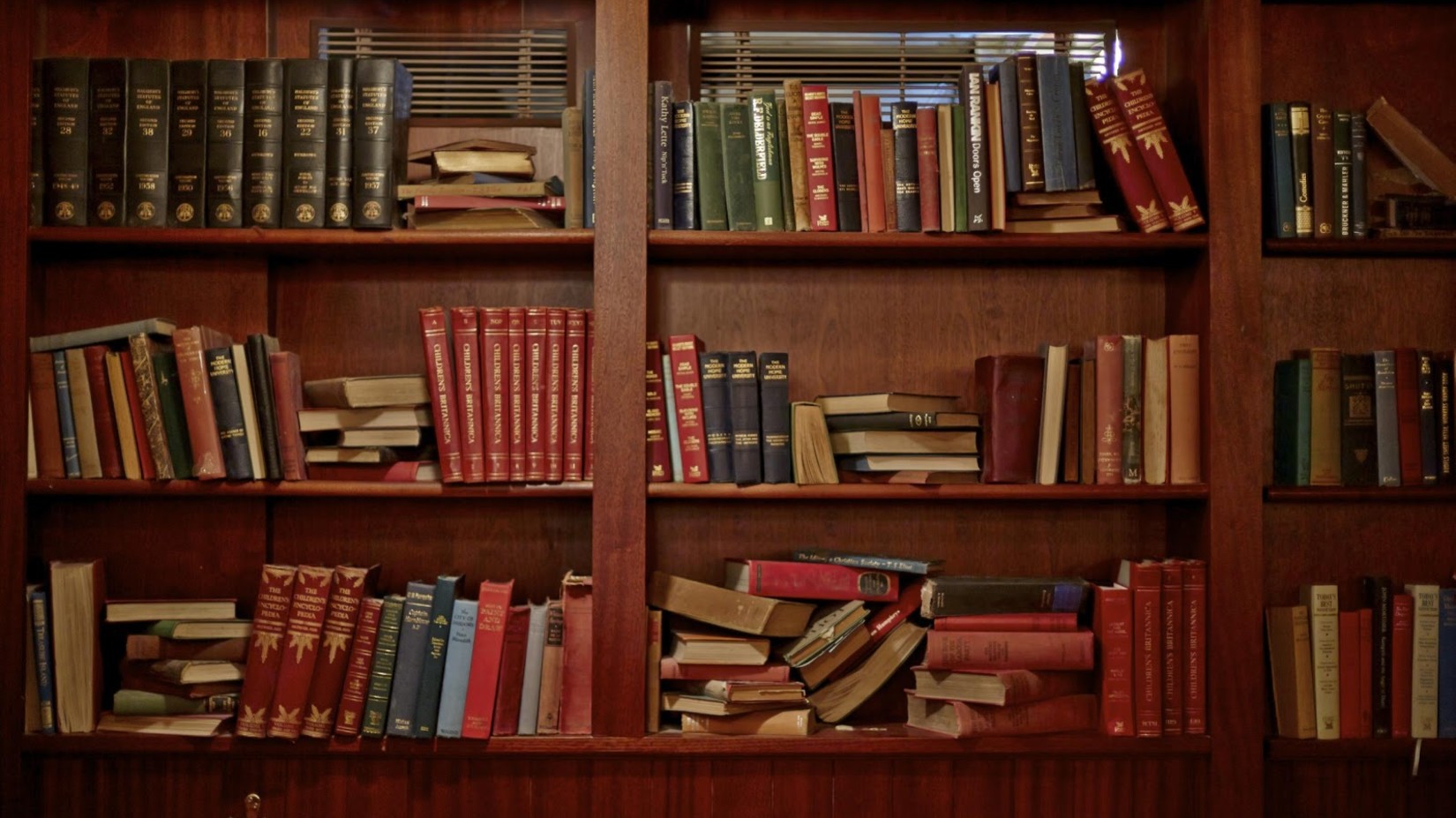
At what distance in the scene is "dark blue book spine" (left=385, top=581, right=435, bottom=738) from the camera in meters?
2.15

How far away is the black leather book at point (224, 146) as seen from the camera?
220cm

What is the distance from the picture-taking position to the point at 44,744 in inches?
85.1

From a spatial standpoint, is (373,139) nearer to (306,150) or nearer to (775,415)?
(306,150)

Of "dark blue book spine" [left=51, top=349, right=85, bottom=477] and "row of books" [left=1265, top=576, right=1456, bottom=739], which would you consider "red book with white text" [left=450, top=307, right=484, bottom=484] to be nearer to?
"dark blue book spine" [left=51, top=349, right=85, bottom=477]

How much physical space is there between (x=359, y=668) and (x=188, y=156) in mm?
1024

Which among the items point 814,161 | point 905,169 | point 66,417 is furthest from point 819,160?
point 66,417

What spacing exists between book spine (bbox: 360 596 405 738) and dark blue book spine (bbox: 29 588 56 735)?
594 millimetres

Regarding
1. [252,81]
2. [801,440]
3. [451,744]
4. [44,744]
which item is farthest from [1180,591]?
[44,744]

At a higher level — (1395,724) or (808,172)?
(808,172)

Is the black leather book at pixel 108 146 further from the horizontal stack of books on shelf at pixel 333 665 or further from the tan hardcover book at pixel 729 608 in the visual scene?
the tan hardcover book at pixel 729 608

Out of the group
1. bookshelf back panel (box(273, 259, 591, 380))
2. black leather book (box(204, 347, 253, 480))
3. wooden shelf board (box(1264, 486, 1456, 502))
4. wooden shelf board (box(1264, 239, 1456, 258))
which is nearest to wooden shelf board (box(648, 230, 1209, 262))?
wooden shelf board (box(1264, 239, 1456, 258))

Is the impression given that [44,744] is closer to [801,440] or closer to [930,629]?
[801,440]

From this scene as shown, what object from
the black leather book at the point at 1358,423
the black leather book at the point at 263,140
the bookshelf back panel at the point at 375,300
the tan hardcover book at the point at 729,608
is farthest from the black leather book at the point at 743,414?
the black leather book at the point at 1358,423

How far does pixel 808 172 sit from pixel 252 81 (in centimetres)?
107
